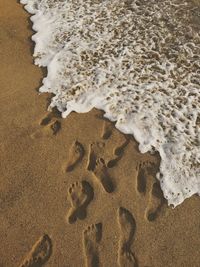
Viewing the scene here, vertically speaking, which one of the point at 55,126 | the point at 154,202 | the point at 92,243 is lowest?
the point at 154,202

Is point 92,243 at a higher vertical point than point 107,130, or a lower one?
lower

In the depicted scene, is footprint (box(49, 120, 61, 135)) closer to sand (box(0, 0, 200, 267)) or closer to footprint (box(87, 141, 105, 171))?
sand (box(0, 0, 200, 267))

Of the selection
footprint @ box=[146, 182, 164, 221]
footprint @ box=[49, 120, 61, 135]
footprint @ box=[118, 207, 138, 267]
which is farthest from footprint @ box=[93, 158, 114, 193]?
footprint @ box=[49, 120, 61, 135]

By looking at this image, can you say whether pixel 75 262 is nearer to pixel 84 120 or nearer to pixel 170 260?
pixel 170 260

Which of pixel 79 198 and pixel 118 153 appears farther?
pixel 118 153

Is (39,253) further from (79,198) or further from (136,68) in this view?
(136,68)

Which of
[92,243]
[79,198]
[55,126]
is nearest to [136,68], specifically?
[55,126]

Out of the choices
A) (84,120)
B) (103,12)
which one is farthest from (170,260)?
(103,12)

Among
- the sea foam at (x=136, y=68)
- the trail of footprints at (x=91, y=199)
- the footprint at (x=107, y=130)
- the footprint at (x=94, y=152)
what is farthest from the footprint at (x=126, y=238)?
the footprint at (x=107, y=130)
